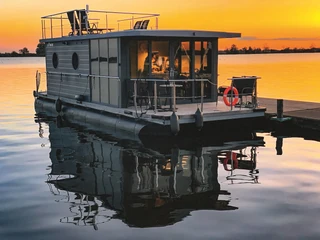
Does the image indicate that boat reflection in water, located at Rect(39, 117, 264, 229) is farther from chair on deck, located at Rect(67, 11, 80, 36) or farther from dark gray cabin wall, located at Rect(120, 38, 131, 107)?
chair on deck, located at Rect(67, 11, 80, 36)

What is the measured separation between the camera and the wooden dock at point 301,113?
13.9m

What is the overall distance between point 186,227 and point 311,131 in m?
8.67

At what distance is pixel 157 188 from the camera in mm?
8516

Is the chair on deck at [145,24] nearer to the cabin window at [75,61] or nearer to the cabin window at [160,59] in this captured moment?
the cabin window at [160,59]

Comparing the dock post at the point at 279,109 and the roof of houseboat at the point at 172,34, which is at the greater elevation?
the roof of houseboat at the point at 172,34

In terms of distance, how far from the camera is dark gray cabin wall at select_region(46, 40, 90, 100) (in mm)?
16562

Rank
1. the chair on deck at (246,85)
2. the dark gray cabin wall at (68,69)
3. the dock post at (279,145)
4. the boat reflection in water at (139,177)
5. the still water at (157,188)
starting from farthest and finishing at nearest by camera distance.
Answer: the dark gray cabin wall at (68,69), the chair on deck at (246,85), the dock post at (279,145), the boat reflection in water at (139,177), the still water at (157,188)

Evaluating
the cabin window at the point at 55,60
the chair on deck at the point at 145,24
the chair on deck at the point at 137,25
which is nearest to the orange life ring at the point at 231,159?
the chair on deck at the point at 145,24

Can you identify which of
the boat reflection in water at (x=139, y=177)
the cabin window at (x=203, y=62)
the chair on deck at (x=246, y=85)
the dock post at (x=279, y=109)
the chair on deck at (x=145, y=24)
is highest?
the chair on deck at (x=145, y=24)

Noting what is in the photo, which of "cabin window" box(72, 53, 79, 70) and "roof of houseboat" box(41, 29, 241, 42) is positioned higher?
"roof of houseboat" box(41, 29, 241, 42)

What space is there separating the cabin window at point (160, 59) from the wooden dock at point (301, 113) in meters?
3.96

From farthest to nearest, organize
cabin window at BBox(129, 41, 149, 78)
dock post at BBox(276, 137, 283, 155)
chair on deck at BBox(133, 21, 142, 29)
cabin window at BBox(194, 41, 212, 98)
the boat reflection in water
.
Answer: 1. chair on deck at BBox(133, 21, 142, 29)
2. cabin window at BBox(194, 41, 212, 98)
3. cabin window at BBox(129, 41, 149, 78)
4. dock post at BBox(276, 137, 283, 155)
5. the boat reflection in water

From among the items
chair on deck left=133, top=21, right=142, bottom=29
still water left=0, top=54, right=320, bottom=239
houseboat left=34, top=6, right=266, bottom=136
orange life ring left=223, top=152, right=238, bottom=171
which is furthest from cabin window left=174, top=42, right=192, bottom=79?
orange life ring left=223, top=152, right=238, bottom=171

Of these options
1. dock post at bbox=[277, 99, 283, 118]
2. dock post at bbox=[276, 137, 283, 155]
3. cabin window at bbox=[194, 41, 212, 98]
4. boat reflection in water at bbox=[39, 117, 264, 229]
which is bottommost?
boat reflection in water at bbox=[39, 117, 264, 229]
